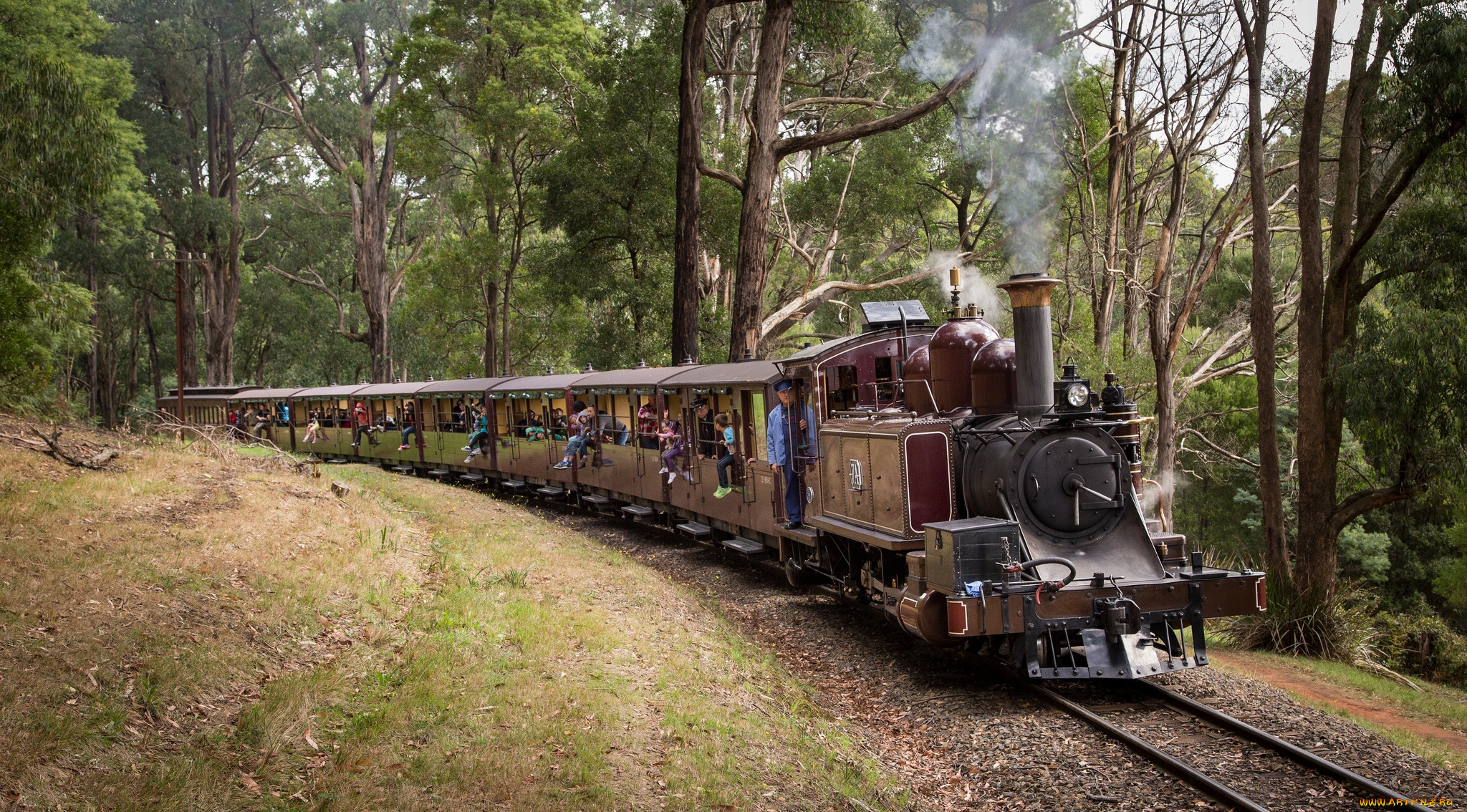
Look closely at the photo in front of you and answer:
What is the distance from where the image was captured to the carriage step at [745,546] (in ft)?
43.6

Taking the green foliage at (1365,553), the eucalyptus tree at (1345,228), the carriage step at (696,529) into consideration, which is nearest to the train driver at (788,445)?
the carriage step at (696,529)

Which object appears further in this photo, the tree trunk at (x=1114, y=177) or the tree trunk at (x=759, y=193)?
the tree trunk at (x=1114, y=177)

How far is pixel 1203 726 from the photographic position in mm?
7027

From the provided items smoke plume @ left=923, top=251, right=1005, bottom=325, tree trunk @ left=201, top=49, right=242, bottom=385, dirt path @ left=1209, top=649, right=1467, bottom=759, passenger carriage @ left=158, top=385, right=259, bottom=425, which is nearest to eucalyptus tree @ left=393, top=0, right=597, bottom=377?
passenger carriage @ left=158, top=385, right=259, bottom=425

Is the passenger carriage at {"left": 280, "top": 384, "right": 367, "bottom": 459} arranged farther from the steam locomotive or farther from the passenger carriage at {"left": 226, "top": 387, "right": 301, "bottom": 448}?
the steam locomotive

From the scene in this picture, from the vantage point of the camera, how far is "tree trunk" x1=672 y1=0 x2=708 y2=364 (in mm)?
20812

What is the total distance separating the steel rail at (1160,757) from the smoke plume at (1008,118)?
12825 mm

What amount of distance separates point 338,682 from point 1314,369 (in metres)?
12.9

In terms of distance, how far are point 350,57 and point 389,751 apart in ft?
142

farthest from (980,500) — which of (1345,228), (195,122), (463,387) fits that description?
(195,122)

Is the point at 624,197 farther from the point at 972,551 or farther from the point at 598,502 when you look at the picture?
the point at 972,551

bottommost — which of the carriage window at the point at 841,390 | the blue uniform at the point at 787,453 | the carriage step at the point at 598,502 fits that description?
the carriage step at the point at 598,502

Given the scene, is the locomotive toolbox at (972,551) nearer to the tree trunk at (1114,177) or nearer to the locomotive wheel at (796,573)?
the locomotive wheel at (796,573)

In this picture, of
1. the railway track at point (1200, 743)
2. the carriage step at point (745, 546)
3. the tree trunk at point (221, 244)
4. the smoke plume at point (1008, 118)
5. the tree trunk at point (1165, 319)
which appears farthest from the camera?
the tree trunk at point (221, 244)
